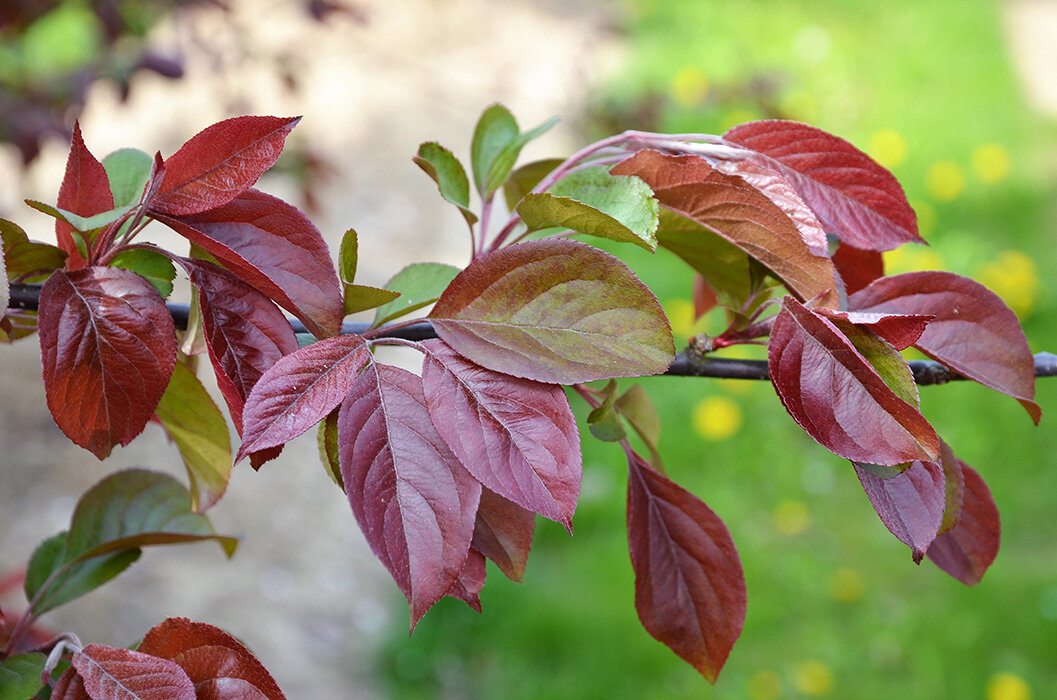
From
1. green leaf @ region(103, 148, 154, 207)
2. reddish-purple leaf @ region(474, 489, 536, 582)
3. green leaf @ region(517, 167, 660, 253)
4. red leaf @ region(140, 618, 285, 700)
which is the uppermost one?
green leaf @ region(103, 148, 154, 207)

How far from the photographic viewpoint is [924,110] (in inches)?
151

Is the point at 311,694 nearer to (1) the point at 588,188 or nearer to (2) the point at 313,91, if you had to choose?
(1) the point at 588,188

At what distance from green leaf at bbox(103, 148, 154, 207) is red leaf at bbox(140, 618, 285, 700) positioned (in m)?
0.24

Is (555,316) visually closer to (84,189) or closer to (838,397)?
(838,397)

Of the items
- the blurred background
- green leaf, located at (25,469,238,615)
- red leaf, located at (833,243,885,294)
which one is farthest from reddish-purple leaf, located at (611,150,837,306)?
the blurred background

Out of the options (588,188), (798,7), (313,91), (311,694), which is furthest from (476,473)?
(798,7)

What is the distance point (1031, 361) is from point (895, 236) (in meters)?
0.10

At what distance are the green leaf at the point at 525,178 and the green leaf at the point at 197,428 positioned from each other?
0.81 ft

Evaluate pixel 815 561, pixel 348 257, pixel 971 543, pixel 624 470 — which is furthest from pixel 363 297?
pixel 624 470

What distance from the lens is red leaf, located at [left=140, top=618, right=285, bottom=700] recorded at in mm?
463

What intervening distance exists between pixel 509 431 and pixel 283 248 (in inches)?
5.6

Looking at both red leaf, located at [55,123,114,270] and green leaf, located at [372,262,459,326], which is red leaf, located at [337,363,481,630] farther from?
red leaf, located at [55,123,114,270]

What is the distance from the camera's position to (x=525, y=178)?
674 millimetres

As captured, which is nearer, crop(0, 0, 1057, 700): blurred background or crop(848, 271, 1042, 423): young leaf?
crop(848, 271, 1042, 423): young leaf
